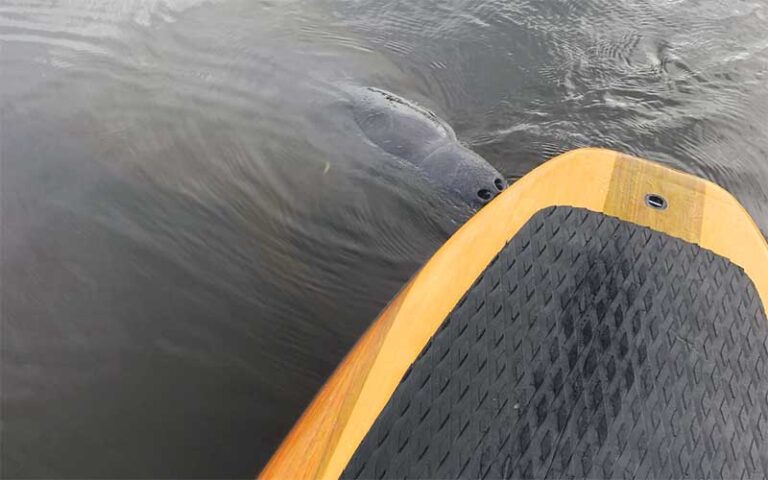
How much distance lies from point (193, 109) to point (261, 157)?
0.72 meters

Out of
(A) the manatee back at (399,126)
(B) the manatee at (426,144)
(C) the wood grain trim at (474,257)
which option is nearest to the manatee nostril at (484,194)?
(B) the manatee at (426,144)

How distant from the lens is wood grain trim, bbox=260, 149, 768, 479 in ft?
5.85

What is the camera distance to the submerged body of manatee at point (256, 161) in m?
2.72

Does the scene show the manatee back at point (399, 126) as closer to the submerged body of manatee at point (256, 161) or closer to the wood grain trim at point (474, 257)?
the submerged body of manatee at point (256, 161)

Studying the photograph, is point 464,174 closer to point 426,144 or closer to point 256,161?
point 426,144

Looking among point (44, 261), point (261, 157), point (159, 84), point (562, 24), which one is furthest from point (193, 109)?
point (562, 24)

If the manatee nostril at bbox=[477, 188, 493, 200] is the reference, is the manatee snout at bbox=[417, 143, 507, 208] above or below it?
above

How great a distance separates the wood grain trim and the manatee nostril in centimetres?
92

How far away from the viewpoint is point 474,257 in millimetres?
2244

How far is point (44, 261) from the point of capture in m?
3.19

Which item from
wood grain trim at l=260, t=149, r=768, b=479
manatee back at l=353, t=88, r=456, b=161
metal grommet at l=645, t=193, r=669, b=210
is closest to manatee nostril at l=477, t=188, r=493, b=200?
manatee back at l=353, t=88, r=456, b=161

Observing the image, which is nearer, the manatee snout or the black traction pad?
the black traction pad

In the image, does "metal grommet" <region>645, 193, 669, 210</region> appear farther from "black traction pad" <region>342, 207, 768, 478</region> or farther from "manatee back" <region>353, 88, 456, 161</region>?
"manatee back" <region>353, 88, 456, 161</region>

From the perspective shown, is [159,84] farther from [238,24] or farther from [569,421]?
[569,421]
